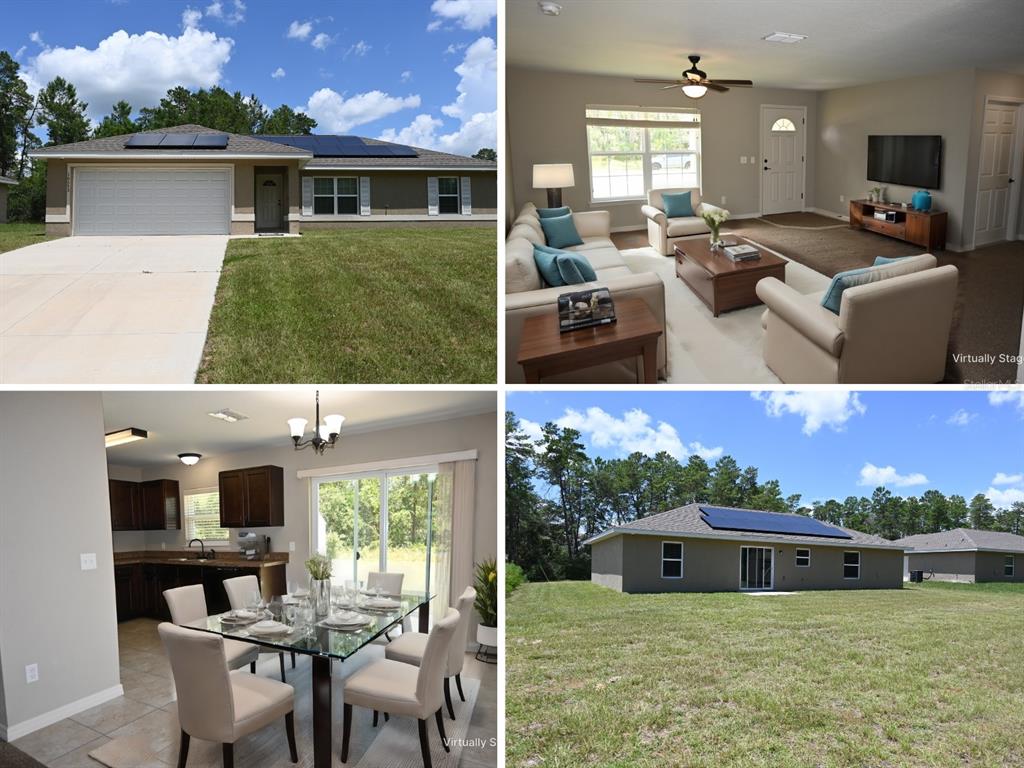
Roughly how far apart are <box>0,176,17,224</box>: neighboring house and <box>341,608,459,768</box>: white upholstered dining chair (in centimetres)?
726

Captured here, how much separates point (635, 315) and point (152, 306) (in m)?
4.11

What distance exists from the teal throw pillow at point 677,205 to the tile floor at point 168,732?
182 inches

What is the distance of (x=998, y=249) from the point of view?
→ 588 cm

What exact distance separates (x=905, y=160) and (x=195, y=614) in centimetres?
798

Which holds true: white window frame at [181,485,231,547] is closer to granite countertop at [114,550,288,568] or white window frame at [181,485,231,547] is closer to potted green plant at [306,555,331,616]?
granite countertop at [114,550,288,568]

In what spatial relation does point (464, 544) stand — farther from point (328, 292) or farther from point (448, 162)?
point (448, 162)

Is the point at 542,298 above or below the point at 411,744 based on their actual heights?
above

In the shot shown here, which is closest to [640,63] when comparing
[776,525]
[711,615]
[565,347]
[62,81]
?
[565,347]

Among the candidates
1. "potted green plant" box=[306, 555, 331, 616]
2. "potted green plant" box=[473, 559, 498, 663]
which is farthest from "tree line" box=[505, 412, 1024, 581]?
"potted green plant" box=[473, 559, 498, 663]

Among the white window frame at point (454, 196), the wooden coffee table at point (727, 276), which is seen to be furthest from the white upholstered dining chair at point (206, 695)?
the white window frame at point (454, 196)

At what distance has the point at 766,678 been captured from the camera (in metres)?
4.55

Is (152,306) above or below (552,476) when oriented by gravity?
above

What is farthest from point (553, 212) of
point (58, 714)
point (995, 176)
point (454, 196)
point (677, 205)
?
point (58, 714)

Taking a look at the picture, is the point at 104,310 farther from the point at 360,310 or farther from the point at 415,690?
the point at 415,690
